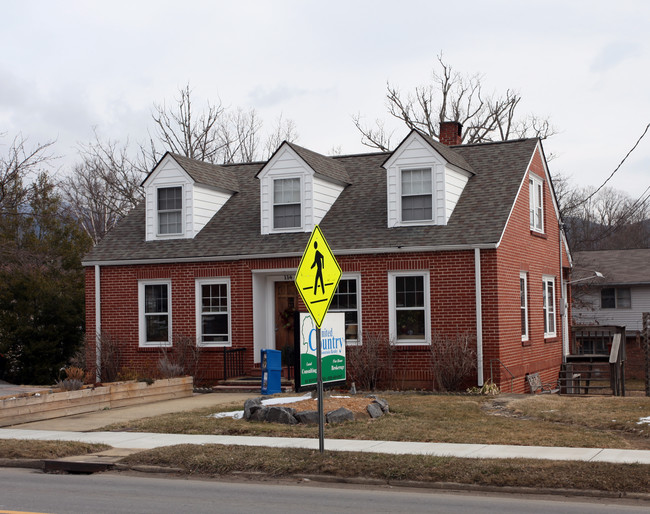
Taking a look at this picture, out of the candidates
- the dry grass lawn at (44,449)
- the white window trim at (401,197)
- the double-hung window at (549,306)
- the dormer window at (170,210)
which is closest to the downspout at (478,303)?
the white window trim at (401,197)

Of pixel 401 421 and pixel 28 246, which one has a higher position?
pixel 28 246

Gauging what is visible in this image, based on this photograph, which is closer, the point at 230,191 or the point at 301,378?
the point at 301,378

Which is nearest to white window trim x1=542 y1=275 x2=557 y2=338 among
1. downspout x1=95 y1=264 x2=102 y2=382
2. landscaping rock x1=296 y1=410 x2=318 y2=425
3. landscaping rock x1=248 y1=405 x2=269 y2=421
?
landscaping rock x1=296 y1=410 x2=318 y2=425

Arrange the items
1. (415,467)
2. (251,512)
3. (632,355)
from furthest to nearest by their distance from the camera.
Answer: (632,355)
(415,467)
(251,512)

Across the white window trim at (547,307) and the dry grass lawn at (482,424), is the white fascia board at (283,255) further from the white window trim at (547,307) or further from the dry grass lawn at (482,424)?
the white window trim at (547,307)

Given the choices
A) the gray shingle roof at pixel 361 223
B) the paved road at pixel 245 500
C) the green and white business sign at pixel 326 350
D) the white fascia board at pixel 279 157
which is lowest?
the paved road at pixel 245 500

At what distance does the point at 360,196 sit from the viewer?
23.7m

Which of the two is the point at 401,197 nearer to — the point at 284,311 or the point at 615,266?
the point at 284,311

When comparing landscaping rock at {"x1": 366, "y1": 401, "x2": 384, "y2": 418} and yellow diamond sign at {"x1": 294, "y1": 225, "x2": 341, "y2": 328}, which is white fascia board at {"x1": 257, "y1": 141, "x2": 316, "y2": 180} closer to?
landscaping rock at {"x1": 366, "y1": 401, "x2": 384, "y2": 418}

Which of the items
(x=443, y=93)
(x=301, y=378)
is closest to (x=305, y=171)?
→ (x=301, y=378)

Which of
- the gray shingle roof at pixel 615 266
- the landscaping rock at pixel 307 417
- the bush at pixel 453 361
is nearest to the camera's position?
the landscaping rock at pixel 307 417

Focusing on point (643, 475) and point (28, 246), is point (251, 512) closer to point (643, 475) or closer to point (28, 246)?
point (643, 475)

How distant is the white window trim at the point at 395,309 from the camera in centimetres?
2067

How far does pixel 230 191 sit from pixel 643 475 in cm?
1777
